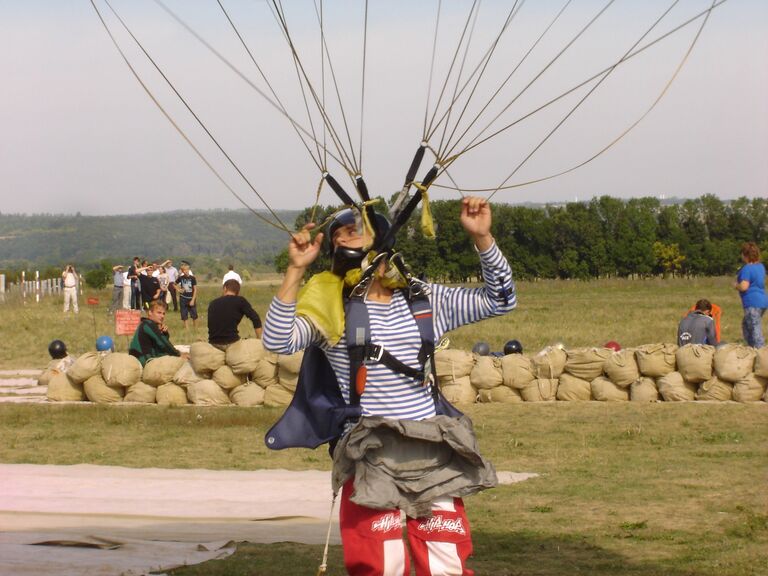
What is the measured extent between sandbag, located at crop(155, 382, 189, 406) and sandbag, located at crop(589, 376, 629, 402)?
15.4 ft

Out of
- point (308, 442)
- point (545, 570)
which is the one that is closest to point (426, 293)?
point (308, 442)

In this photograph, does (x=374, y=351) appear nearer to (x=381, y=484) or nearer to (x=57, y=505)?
(x=381, y=484)

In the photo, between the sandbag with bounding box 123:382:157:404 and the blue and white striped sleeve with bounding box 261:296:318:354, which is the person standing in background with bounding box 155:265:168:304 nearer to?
the sandbag with bounding box 123:382:157:404

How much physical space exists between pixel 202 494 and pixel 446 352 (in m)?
5.71

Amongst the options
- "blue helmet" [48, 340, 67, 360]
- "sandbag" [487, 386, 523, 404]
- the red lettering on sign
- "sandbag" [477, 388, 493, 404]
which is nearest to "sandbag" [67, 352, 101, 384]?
"blue helmet" [48, 340, 67, 360]

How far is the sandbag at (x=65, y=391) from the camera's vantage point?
14.3 m

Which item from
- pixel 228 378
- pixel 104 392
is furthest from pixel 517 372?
pixel 104 392

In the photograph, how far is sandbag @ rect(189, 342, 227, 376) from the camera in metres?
13.7

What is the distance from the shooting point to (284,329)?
179 inches

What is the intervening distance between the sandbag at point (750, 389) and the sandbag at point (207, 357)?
5.70m

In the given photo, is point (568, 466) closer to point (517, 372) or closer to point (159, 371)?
point (517, 372)

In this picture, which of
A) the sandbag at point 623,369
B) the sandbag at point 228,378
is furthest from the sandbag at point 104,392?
the sandbag at point 623,369

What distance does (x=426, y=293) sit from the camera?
15.7ft

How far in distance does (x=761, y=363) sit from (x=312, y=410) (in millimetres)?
9049
